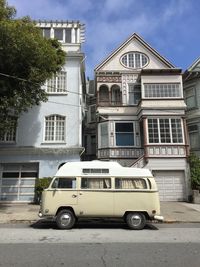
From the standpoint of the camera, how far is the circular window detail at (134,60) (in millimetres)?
26070

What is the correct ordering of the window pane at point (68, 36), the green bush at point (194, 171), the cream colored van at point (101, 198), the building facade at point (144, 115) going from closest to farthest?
the cream colored van at point (101, 198) → the green bush at point (194, 171) → the building facade at point (144, 115) → the window pane at point (68, 36)

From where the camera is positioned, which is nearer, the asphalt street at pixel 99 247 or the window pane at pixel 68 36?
the asphalt street at pixel 99 247

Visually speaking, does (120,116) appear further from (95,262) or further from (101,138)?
(95,262)

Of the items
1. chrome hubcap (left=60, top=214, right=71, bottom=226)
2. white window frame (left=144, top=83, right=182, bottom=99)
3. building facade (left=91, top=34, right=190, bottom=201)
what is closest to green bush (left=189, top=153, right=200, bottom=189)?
building facade (left=91, top=34, right=190, bottom=201)

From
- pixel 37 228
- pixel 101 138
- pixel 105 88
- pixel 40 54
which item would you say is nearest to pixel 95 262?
pixel 37 228

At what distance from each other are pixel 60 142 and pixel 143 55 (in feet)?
39.5

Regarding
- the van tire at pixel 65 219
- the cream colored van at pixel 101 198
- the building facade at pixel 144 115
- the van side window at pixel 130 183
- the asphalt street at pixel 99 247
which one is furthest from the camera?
the building facade at pixel 144 115

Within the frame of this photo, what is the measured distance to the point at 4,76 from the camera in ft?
52.3

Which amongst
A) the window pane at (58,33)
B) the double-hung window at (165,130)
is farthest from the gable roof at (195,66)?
the window pane at (58,33)

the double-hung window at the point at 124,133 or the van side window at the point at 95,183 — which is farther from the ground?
the double-hung window at the point at 124,133

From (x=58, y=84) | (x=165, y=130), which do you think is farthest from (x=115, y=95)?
(x=165, y=130)

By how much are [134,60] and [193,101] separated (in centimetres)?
653

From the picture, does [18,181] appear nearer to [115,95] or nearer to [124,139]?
[124,139]

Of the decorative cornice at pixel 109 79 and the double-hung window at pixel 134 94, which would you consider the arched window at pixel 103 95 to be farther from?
the double-hung window at pixel 134 94
